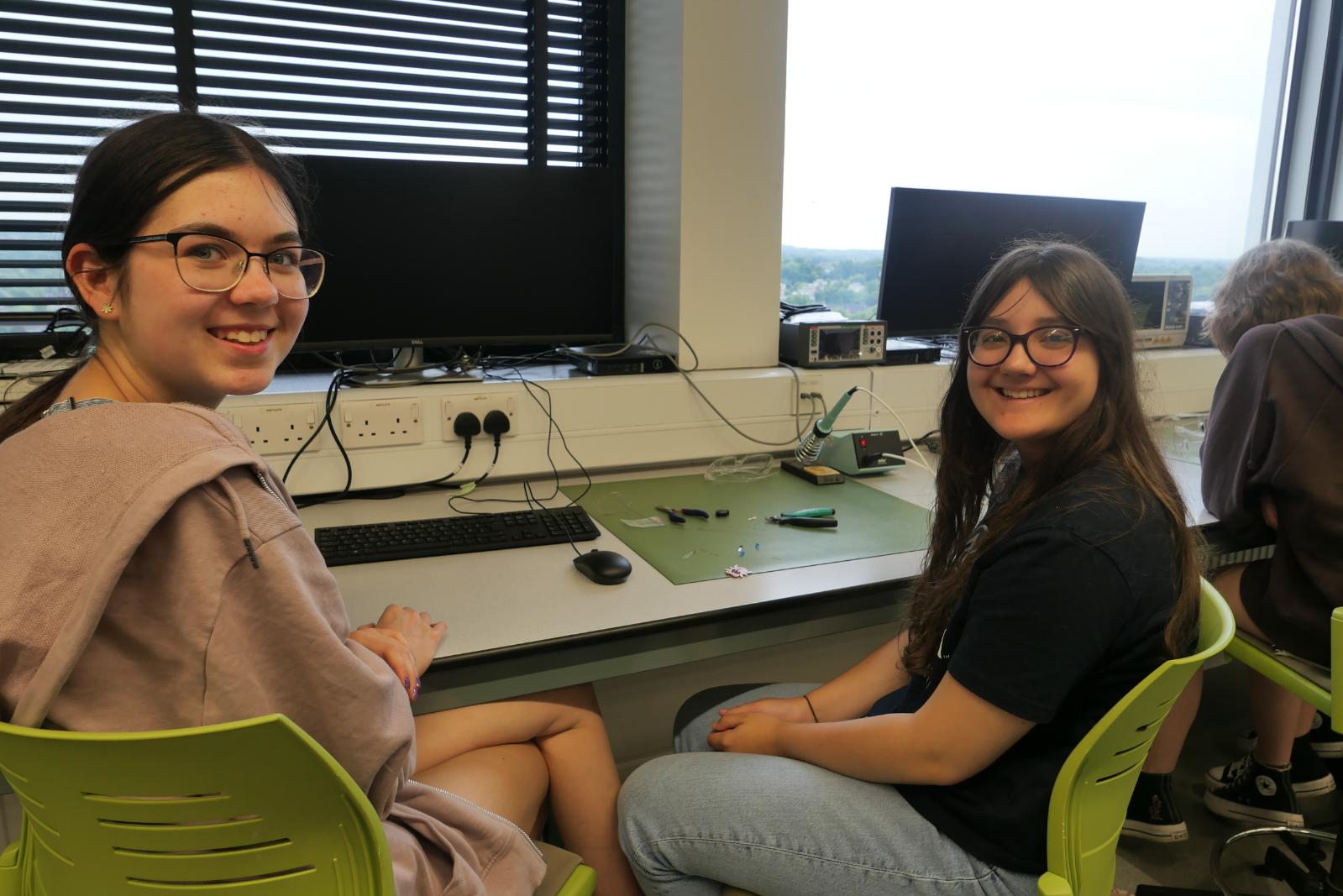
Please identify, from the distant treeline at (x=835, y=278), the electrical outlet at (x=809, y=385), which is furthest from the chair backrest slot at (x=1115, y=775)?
the distant treeline at (x=835, y=278)

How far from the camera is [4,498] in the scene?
70cm

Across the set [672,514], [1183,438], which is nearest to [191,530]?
[672,514]

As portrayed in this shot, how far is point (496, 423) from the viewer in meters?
1.89

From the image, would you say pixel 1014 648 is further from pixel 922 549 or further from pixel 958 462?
pixel 922 549

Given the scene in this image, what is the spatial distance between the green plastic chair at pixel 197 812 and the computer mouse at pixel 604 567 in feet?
2.04

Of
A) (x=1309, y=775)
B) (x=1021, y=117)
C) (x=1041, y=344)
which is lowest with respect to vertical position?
(x=1309, y=775)

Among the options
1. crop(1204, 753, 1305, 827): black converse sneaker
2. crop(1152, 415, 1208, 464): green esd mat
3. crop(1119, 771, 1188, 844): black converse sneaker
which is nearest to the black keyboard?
crop(1119, 771, 1188, 844): black converse sneaker

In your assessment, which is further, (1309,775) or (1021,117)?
(1021,117)

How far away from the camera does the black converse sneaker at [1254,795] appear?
1995 millimetres

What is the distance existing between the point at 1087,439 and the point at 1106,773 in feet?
1.28

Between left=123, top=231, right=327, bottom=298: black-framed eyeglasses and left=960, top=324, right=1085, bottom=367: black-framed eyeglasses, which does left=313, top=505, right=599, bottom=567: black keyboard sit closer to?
left=123, top=231, right=327, bottom=298: black-framed eyeglasses

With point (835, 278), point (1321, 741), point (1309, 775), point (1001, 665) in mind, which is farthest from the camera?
point (835, 278)

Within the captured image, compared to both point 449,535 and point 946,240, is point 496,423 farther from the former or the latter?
point 946,240

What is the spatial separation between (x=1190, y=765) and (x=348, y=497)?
2172 mm
